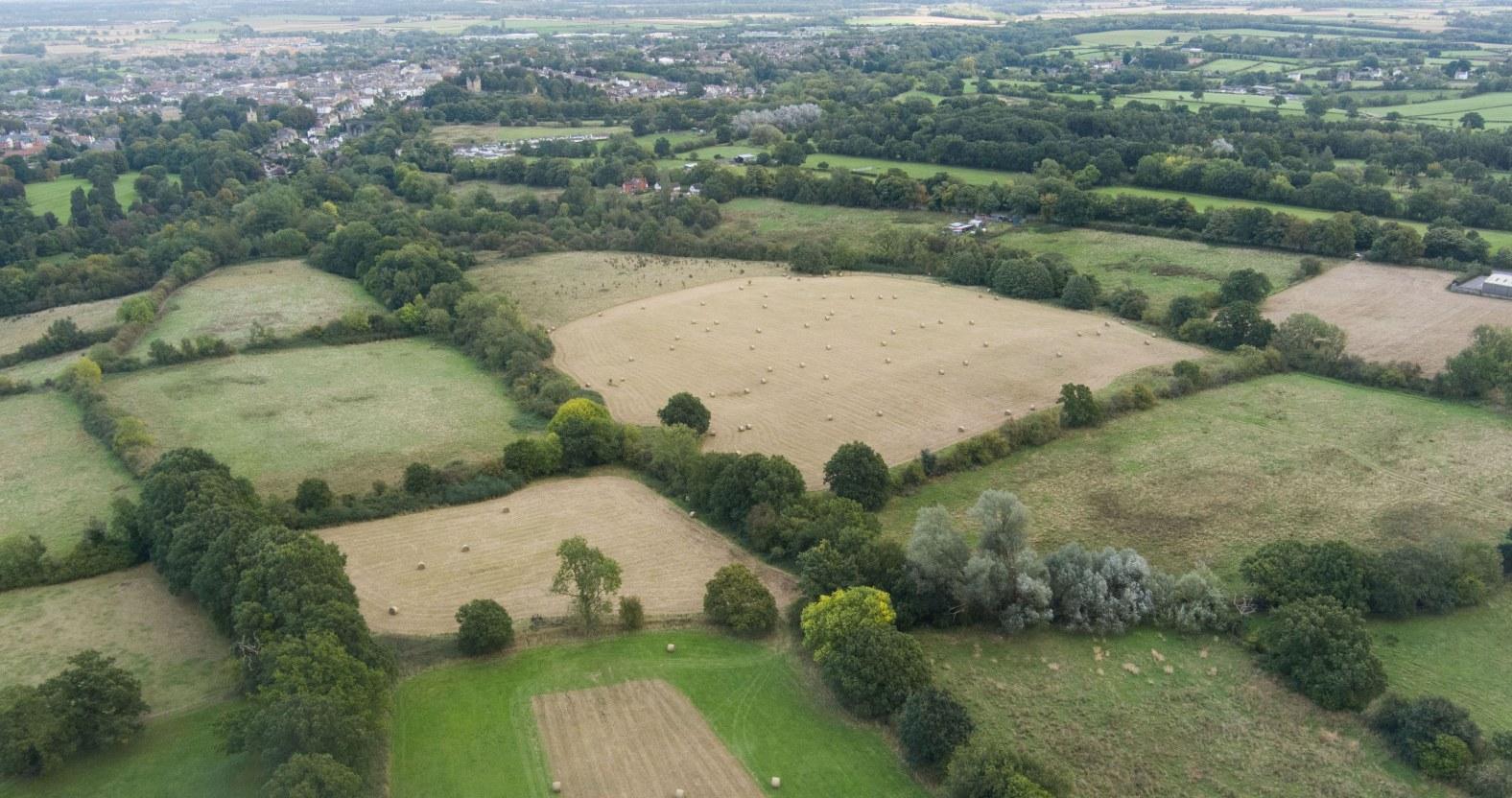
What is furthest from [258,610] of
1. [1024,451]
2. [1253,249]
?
[1253,249]

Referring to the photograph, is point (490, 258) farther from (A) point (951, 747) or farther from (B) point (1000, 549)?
(A) point (951, 747)

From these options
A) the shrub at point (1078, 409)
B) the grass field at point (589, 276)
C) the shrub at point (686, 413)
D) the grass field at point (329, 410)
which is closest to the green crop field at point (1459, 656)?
the shrub at point (1078, 409)

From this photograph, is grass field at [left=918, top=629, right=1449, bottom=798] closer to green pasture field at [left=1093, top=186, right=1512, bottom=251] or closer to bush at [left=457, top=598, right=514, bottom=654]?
bush at [left=457, top=598, right=514, bottom=654]

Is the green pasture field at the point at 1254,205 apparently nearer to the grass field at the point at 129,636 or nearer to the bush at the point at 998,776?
the bush at the point at 998,776

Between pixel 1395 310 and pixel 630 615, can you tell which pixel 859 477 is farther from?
pixel 1395 310

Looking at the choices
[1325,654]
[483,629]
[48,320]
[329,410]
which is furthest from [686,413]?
[48,320]

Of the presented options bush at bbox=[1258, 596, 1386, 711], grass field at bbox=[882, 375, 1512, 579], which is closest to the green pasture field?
grass field at bbox=[882, 375, 1512, 579]
